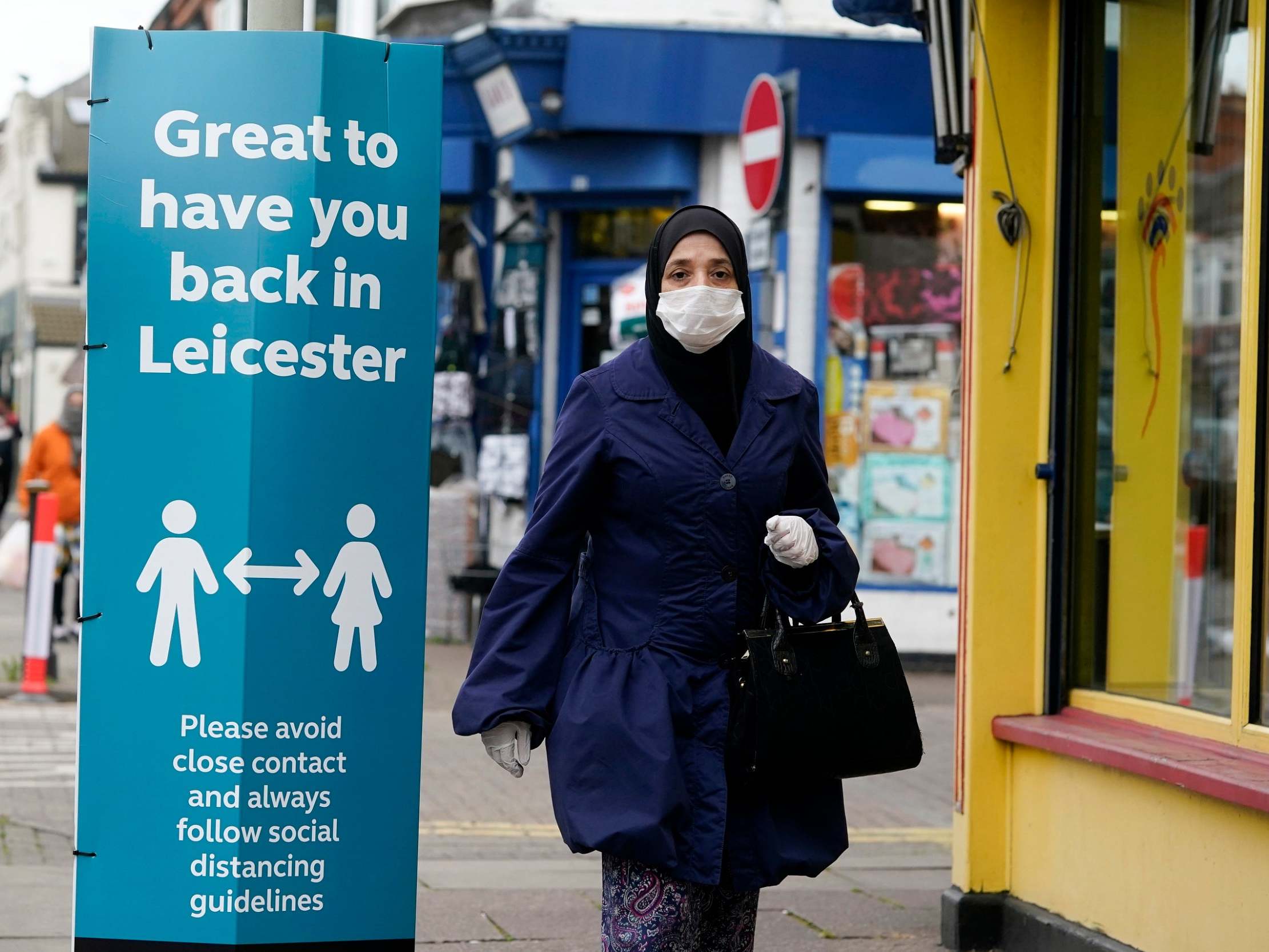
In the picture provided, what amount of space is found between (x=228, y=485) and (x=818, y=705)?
1286mm

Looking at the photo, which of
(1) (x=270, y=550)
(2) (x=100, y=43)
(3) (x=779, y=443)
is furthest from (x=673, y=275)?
(2) (x=100, y=43)

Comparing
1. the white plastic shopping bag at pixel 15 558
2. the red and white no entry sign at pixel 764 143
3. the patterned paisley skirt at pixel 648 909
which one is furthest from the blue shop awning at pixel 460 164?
the patterned paisley skirt at pixel 648 909

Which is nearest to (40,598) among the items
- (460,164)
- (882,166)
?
(460,164)

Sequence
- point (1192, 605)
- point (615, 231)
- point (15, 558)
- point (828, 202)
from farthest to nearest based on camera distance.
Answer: point (15, 558), point (615, 231), point (828, 202), point (1192, 605)

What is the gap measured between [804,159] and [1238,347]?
8.45 m

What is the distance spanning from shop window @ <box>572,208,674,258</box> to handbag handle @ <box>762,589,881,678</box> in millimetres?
10603

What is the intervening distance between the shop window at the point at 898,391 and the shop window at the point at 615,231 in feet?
6.14

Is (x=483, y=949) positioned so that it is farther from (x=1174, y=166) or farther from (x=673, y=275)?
(x=1174, y=166)

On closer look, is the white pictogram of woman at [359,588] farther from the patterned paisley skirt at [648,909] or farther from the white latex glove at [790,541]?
the white latex glove at [790,541]

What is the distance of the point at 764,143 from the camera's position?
1024 cm

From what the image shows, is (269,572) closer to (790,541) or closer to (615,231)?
(790,541)

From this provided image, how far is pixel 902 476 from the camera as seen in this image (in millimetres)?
13000

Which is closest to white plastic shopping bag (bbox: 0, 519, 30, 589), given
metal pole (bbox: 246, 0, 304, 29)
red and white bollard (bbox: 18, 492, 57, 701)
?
red and white bollard (bbox: 18, 492, 57, 701)

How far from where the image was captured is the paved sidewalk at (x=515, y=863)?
567 cm
